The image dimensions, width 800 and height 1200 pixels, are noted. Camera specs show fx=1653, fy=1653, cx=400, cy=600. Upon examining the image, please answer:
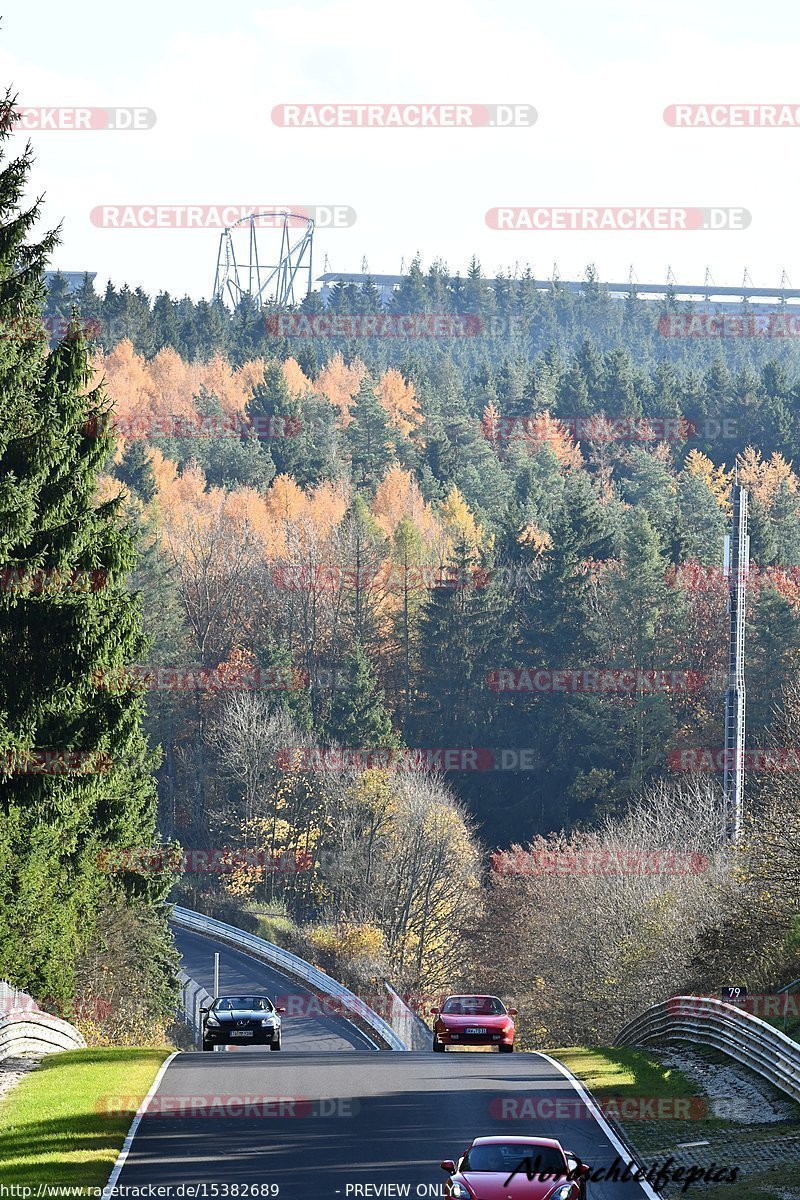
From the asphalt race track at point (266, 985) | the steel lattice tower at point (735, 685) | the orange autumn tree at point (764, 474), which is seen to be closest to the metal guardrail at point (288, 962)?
the asphalt race track at point (266, 985)

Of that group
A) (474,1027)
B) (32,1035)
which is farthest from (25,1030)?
(474,1027)

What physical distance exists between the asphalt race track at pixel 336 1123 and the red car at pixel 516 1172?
0.21 metres

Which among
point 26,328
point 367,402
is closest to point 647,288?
point 367,402

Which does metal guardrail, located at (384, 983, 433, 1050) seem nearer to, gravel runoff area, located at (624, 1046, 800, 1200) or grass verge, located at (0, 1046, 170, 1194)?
grass verge, located at (0, 1046, 170, 1194)

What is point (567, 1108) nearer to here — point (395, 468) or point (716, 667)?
point (716, 667)

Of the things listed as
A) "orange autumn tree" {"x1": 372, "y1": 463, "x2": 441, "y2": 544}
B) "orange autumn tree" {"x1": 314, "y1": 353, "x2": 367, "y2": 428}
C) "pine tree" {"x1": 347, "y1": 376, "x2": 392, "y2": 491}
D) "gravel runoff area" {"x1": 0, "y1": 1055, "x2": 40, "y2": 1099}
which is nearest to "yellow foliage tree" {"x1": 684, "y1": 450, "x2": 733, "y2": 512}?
"orange autumn tree" {"x1": 372, "y1": 463, "x2": 441, "y2": 544}

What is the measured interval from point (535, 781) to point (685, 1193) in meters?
69.7

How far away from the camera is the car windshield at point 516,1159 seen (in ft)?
51.0

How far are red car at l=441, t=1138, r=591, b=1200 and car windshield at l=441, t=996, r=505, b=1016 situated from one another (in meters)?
15.7

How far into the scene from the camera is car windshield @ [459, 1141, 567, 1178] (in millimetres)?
15539

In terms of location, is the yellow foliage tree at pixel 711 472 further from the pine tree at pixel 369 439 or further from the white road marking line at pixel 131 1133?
the white road marking line at pixel 131 1133

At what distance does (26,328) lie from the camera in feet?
84.9

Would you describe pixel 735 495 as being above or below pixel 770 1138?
above

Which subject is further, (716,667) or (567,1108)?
(716,667)
